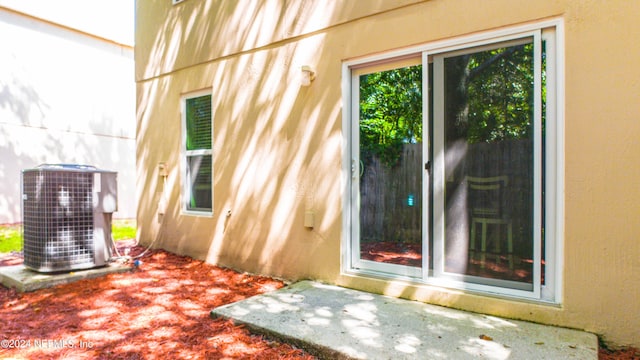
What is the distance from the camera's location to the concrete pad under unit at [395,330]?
2.32 metres

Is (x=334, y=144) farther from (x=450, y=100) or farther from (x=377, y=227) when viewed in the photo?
(x=450, y=100)

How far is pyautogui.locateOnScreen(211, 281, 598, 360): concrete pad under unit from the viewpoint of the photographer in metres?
2.32

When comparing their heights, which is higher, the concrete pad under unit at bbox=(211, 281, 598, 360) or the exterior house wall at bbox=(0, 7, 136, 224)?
the exterior house wall at bbox=(0, 7, 136, 224)

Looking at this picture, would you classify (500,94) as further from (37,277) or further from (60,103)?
(60,103)

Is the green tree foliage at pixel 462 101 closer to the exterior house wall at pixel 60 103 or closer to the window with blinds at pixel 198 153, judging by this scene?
the window with blinds at pixel 198 153

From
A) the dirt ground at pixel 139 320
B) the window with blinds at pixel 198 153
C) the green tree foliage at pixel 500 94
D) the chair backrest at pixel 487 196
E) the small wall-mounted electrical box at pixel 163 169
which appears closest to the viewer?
the dirt ground at pixel 139 320

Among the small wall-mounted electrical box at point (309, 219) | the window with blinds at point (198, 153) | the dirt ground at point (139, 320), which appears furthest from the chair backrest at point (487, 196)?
the window with blinds at point (198, 153)

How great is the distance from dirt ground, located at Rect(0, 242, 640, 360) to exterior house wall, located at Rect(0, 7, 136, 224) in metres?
6.62

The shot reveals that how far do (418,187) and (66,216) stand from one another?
3.55 meters

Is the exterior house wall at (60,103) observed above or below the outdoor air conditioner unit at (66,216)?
above

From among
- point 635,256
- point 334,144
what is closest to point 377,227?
point 334,144

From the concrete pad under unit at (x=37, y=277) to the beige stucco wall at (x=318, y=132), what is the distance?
4.10ft

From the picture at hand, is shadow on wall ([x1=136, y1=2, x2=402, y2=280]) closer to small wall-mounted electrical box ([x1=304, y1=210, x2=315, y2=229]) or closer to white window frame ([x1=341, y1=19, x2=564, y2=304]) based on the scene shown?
small wall-mounted electrical box ([x1=304, y1=210, x2=315, y2=229])

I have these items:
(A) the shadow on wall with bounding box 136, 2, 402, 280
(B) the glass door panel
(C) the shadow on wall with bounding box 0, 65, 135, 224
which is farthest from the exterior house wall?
(B) the glass door panel
